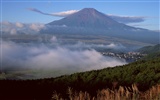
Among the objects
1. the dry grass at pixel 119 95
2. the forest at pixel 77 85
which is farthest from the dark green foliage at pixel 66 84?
the dry grass at pixel 119 95

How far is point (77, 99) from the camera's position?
9.18 metres

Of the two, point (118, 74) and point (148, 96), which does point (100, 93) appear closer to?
point (148, 96)

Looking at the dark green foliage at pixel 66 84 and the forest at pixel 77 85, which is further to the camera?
the dark green foliage at pixel 66 84

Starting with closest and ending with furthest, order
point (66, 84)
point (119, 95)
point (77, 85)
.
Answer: point (119, 95) → point (77, 85) → point (66, 84)

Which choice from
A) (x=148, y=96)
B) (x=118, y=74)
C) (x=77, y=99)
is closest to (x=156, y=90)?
(x=148, y=96)

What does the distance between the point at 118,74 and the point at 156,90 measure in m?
58.4

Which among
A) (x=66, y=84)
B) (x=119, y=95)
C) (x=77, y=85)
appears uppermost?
(x=119, y=95)

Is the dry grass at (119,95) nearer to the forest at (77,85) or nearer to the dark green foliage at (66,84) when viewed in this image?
the forest at (77,85)

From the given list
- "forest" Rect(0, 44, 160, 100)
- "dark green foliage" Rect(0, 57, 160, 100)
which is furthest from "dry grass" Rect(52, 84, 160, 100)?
"dark green foliage" Rect(0, 57, 160, 100)

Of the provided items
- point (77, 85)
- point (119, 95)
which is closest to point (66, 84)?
point (77, 85)

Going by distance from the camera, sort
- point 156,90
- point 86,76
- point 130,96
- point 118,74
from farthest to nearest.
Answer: point 86,76
point 118,74
point 156,90
point 130,96

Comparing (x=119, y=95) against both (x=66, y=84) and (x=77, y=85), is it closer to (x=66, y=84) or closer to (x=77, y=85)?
(x=77, y=85)

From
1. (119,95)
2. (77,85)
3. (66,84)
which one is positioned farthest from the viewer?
(66,84)

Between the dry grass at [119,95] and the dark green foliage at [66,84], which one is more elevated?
the dry grass at [119,95]
